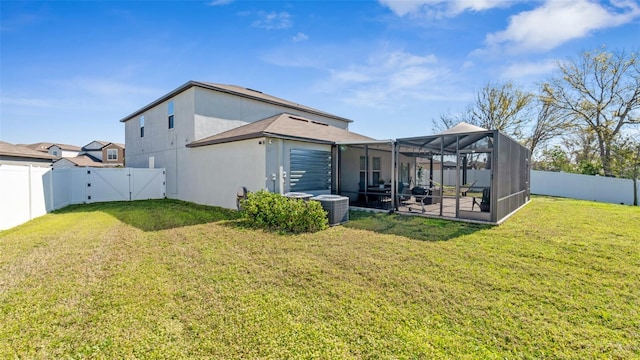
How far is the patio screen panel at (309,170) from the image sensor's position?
34.1ft

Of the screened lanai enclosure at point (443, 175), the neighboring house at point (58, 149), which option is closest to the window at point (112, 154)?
the neighboring house at point (58, 149)

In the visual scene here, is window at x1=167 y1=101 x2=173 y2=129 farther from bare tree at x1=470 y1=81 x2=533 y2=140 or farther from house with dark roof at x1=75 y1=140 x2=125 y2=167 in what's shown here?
house with dark roof at x1=75 y1=140 x2=125 y2=167

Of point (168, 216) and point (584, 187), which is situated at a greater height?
point (584, 187)

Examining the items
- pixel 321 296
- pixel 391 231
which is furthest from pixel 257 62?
pixel 321 296

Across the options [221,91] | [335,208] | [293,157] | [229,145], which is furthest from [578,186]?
[221,91]

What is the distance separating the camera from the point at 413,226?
7844 millimetres

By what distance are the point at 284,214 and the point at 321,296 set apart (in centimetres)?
406

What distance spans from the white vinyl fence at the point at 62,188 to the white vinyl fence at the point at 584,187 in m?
26.9

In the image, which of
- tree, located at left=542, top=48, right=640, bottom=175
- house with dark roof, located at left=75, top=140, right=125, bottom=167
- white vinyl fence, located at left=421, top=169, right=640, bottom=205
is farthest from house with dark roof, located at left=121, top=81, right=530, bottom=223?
house with dark roof, located at left=75, top=140, right=125, bottom=167

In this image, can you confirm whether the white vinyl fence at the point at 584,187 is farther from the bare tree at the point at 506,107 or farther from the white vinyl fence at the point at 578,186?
the bare tree at the point at 506,107

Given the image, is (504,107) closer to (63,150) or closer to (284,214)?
(284,214)

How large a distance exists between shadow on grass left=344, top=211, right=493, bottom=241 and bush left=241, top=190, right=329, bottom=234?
111 cm

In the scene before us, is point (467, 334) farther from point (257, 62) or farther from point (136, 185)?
point (136, 185)

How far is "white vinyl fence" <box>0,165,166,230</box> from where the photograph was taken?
24.9 ft
